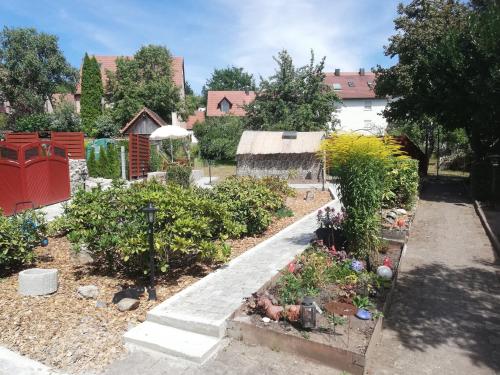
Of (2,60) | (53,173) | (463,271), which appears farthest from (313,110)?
(2,60)

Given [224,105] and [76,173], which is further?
[224,105]

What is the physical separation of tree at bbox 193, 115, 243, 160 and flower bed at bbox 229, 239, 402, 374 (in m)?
28.4

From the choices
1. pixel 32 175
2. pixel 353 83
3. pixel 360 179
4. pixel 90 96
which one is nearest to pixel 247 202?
pixel 360 179

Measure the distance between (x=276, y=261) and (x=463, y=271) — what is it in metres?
3.77

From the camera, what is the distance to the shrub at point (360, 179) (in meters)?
6.92

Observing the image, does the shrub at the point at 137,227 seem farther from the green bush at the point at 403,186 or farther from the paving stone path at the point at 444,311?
the green bush at the point at 403,186

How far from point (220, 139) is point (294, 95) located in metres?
7.95

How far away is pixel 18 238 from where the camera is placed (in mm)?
6664

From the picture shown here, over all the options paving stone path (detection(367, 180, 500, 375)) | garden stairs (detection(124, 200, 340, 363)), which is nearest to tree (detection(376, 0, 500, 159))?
paving stone path (detection(367, 180, 500, 375))

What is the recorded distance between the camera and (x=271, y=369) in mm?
4348

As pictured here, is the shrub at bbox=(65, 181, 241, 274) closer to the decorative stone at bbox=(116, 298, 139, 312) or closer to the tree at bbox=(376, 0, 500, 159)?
the decorative stone at bbox=(116, 298, 139, 312)

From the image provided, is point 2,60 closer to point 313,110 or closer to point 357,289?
point 313,110

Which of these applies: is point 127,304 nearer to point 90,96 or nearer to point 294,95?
point 294,95

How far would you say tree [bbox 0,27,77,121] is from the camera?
37438 millimetres
